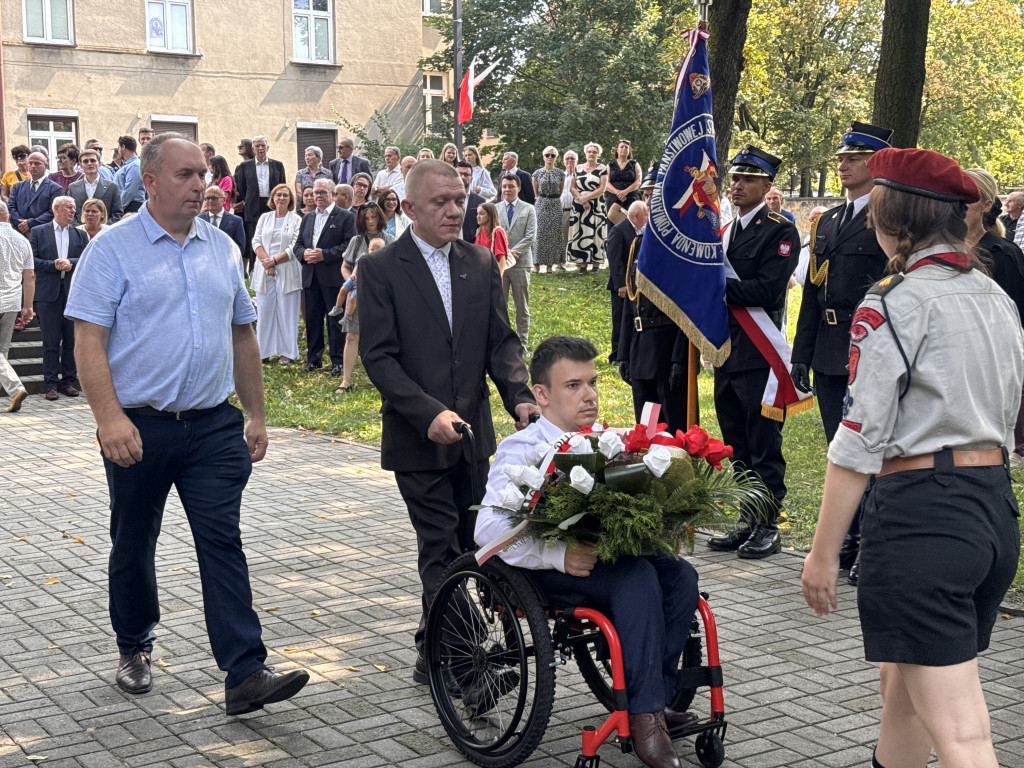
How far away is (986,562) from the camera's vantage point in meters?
3.44

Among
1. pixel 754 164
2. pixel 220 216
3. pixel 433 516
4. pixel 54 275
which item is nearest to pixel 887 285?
pixel 433 516

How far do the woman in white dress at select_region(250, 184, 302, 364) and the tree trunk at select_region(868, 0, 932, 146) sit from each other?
928 cm

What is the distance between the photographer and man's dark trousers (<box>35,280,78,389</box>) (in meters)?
15.7

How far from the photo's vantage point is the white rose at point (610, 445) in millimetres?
4316

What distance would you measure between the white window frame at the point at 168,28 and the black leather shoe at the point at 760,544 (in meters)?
28.7

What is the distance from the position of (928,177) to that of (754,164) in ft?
14.2

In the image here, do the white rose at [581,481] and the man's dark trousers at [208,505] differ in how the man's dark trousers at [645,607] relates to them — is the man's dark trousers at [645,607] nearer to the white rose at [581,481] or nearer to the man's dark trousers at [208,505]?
the white rose at [581,481]

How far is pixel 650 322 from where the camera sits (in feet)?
28.9

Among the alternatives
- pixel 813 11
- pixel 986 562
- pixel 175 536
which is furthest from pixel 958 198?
pixel 813 11

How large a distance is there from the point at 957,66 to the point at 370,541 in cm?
4560

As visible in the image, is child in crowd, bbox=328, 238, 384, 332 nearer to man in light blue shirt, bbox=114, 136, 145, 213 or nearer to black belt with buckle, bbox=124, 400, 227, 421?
man in light blue shirt, bbox=114, 136, 145, 213

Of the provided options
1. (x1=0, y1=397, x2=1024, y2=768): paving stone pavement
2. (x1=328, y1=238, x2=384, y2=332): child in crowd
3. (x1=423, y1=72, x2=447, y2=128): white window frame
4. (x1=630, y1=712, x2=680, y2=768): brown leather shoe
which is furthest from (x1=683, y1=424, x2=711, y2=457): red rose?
(x1=423, y1=72, x2=447, y2=128): white window frame

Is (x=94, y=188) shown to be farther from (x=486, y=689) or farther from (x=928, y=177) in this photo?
(x=928, y=177)

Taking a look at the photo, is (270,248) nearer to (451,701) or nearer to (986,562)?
(451,701)
